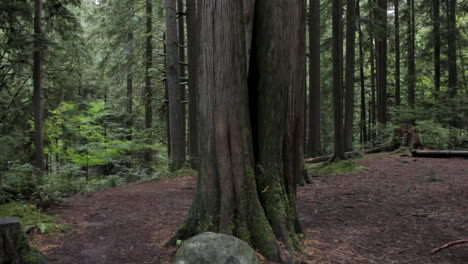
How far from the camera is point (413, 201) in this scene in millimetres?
6484

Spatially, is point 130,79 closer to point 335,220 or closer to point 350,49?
point 350,49

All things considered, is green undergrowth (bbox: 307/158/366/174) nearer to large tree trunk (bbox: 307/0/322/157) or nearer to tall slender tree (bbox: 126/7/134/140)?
large tree trunk (bbox: 307/0/322/157)

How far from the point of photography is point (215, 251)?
3.35 metres

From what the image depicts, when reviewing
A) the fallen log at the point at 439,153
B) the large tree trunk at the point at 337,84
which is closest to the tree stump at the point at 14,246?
the large tree trunk at the point at 337,84

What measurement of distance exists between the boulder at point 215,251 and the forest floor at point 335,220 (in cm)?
59

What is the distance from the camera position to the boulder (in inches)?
131

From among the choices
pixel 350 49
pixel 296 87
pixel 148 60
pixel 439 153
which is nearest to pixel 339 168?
pixel 439 153

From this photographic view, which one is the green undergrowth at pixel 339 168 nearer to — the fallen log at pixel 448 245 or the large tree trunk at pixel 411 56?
the fallen log at pixel 448 245

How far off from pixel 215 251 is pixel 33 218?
4.08 meters

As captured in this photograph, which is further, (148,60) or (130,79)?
(130,79)

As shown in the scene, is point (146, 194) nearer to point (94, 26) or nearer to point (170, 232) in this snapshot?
point (170, 232)

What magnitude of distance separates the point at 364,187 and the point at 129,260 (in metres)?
6.27

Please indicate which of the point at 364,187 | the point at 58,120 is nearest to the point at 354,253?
the point at 364,187

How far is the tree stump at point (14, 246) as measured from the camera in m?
3.53
